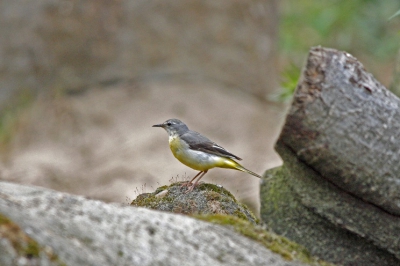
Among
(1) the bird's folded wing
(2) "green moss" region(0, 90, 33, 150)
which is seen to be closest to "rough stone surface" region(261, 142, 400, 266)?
(1) the bird's folded wing

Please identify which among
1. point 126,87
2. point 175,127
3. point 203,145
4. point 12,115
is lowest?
point 203,145

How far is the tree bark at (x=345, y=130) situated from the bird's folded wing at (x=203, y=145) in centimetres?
263

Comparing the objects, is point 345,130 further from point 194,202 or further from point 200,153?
point 200,153

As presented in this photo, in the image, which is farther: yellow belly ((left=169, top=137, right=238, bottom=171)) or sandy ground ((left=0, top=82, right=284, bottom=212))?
sandy ground ((left=0, top=82, right=284, bottom=212))

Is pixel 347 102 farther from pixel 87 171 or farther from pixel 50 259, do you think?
pixel 87 171

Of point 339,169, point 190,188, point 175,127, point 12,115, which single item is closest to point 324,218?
point 339,169

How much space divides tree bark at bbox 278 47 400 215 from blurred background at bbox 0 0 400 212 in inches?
342

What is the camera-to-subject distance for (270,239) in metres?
4.80

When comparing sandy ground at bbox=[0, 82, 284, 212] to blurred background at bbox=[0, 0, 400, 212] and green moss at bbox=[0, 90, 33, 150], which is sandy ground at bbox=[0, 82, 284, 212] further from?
green moss at bbox=[0, 90, 33, 150]

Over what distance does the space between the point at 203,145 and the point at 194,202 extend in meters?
1.64

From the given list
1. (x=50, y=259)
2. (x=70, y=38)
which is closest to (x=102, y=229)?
(x=50, y=259)

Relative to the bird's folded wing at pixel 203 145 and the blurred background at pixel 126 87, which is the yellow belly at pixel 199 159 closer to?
the bird's folded wing at pixel 203 145

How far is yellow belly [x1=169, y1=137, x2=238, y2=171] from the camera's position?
742cm

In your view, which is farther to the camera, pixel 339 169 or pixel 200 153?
pixel 200 153
